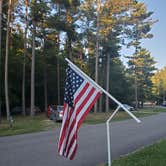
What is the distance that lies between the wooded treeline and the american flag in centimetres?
2642

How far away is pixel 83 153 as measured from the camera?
10641mm

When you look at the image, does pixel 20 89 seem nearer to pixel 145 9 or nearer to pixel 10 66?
pixel 10 66

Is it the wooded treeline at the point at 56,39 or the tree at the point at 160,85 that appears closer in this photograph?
the wooded treeline at the point at 56,39

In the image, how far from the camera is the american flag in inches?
218

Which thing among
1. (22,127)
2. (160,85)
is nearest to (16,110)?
(22,127)

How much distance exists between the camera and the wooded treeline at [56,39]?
119ft

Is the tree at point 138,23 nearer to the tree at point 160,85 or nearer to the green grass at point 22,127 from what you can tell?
the green grass at point 22,127

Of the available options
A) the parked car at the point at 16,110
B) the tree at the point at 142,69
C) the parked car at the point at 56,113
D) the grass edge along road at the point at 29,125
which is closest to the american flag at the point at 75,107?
the grass edge along road at the point at 29,125

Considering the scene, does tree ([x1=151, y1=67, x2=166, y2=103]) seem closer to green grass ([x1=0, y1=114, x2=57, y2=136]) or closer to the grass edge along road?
the grass edge along road

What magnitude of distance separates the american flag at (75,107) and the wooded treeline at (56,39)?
86.7 ft

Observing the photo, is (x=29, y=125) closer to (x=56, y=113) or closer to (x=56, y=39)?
(x=56, y=113)

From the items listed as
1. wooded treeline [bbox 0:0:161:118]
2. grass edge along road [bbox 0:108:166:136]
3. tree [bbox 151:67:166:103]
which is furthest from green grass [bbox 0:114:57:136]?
tree [bbox 151:67:166:103]

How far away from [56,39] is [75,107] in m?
40.1

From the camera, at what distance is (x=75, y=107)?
5574 mm
